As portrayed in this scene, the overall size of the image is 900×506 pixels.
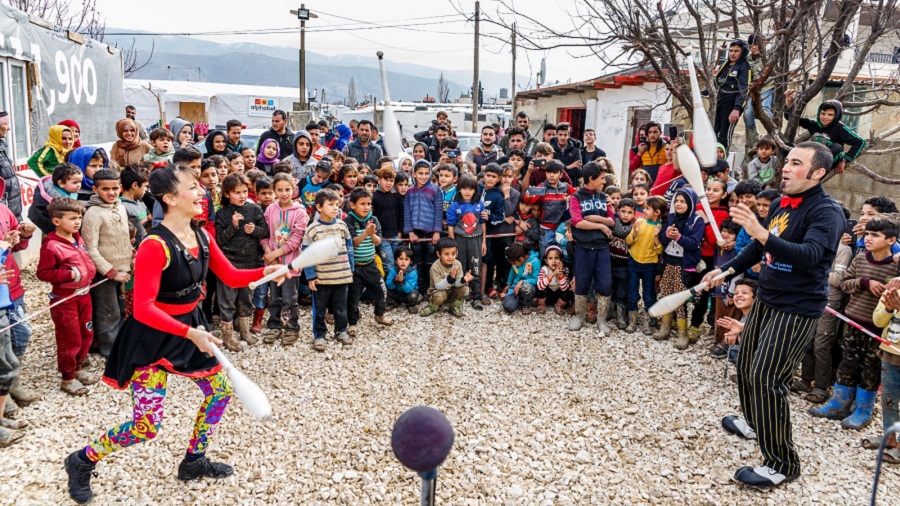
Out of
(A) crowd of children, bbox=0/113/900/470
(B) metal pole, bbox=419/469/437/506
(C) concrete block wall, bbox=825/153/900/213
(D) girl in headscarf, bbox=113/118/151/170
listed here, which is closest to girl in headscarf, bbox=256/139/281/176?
(A) crowd of children, bbox=0/113/900/470

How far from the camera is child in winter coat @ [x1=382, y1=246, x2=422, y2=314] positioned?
20.6 ft

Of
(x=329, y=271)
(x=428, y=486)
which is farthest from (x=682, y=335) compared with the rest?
(x=428, y=486)

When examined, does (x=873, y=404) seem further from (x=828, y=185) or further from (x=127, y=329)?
(x=828, y=185)

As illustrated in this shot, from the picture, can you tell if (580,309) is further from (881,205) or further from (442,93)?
(442,93)

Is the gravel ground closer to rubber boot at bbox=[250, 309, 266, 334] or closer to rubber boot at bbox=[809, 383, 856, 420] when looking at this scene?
rubber boot at bbox=[809, 383, 856, 420]

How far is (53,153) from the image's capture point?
20.0 feet

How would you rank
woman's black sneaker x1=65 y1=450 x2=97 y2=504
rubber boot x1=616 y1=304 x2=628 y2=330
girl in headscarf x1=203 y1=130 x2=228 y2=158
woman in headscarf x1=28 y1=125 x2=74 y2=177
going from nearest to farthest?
woman's black sneaker x1=65 y1=450 x2=97 y2=504
rubber boot x1=616 y1=304 x2=628 y2=330
woman in headscarf x1=28 y1=125 x2=74 y2=177
girl in headscarf x1=203 y1=130 x2=228 y2=158

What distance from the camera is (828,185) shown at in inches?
328

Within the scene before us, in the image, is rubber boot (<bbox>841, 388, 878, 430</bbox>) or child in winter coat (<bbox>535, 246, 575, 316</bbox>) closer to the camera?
rubber boot (<bbox>841, 388, 878, 430</bbox>)

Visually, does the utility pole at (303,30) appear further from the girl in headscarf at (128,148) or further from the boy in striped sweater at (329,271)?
the boy in striped sweater at (329,271)

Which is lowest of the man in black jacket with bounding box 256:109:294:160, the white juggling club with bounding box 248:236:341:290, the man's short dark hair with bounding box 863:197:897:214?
the white juggling club with bounding box 248:236:341:290

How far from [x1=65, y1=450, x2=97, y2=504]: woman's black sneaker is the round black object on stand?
248 cm

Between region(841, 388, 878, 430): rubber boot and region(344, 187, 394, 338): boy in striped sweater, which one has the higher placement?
region(344, 187, 394, 338): boy in striped sweater

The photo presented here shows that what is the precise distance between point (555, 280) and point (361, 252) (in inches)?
78.1
